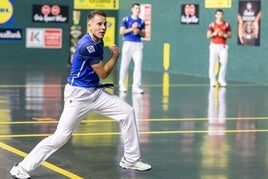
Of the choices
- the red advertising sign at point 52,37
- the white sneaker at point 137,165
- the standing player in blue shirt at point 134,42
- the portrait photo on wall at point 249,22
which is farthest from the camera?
the red advertising sign at point 52,37

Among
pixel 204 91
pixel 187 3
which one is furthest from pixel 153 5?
pixel 204 91

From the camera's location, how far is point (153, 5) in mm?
30844

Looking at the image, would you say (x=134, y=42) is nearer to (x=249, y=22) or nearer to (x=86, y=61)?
(x=249, y=22)

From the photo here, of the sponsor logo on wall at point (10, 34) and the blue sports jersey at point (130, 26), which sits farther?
the sponsor logo on wall at point (10, 34)

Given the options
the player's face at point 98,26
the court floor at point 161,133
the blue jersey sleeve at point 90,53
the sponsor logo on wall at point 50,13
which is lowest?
the court floor at point 161,133

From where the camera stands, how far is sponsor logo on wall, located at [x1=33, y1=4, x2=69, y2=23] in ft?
106

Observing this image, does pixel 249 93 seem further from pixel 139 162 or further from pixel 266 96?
pixel 139 162

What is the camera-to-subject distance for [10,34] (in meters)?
32.0

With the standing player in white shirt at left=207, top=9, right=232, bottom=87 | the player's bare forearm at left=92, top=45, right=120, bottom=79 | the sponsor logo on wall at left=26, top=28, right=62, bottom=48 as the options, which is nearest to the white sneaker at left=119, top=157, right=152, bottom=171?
the player's bare forearm at left=92, top=45, right=120, bottom=79

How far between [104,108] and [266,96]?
1145 centimetres

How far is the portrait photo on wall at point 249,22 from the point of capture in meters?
26.1

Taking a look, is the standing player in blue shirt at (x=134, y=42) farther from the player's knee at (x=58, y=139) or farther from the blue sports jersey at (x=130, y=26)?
the player's knee at (x=58, y=139)

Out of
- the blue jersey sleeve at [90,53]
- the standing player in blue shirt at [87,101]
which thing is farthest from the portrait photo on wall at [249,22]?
the blue jersey sleeve at [90,53]

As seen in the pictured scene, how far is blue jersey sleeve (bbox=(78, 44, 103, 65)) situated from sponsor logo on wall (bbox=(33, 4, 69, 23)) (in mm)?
22138
